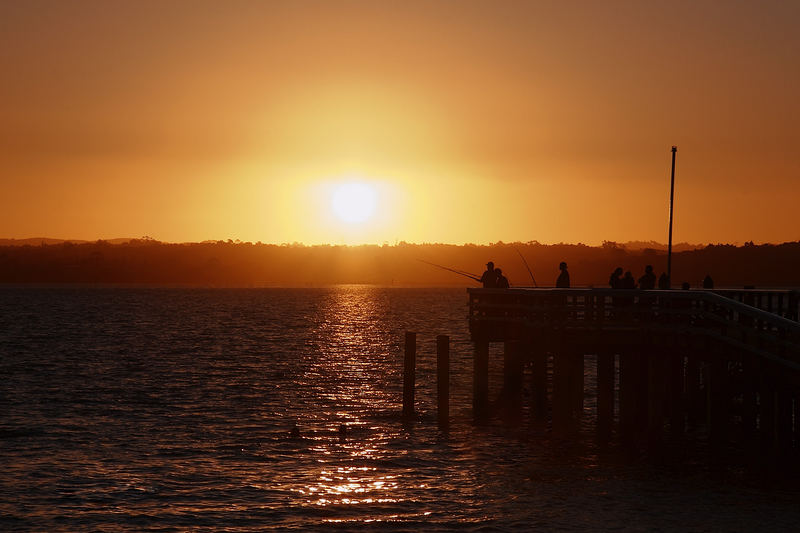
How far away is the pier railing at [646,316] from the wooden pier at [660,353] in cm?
3

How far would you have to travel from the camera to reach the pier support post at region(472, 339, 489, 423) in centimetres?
3338

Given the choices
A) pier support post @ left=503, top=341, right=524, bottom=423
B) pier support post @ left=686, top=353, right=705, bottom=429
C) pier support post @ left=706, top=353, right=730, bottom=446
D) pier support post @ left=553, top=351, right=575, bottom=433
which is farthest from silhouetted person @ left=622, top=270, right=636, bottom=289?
pier support post @ left=503, top=341, right=524, bottom=423

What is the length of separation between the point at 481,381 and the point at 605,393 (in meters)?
4.68

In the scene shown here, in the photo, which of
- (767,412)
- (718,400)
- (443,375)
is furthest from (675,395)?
(443,375)

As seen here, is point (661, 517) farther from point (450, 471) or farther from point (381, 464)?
point (381, 464)

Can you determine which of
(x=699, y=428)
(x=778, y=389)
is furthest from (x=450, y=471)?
(x=699, y=428)

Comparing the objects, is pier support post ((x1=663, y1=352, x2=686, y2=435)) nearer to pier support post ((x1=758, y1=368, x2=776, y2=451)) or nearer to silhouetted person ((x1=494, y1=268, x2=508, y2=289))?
pier support post ((x1=758, y1=368, x2=776, y2=451))

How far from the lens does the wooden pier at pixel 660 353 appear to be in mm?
24875

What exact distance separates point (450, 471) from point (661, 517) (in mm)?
6709

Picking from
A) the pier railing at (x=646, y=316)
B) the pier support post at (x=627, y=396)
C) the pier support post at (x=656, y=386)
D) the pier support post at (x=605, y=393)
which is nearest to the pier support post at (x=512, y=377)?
the pier railing at (x=646, y=316)

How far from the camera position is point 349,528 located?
20.8m

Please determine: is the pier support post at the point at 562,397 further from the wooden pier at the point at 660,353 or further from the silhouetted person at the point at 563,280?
the silhouetted person at the point at 563,280

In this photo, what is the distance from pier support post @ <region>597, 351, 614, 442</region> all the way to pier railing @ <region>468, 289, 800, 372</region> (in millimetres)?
1627

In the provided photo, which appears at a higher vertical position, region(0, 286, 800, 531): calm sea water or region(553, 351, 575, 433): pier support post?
region(553, 351, 575, 433): pier support post
